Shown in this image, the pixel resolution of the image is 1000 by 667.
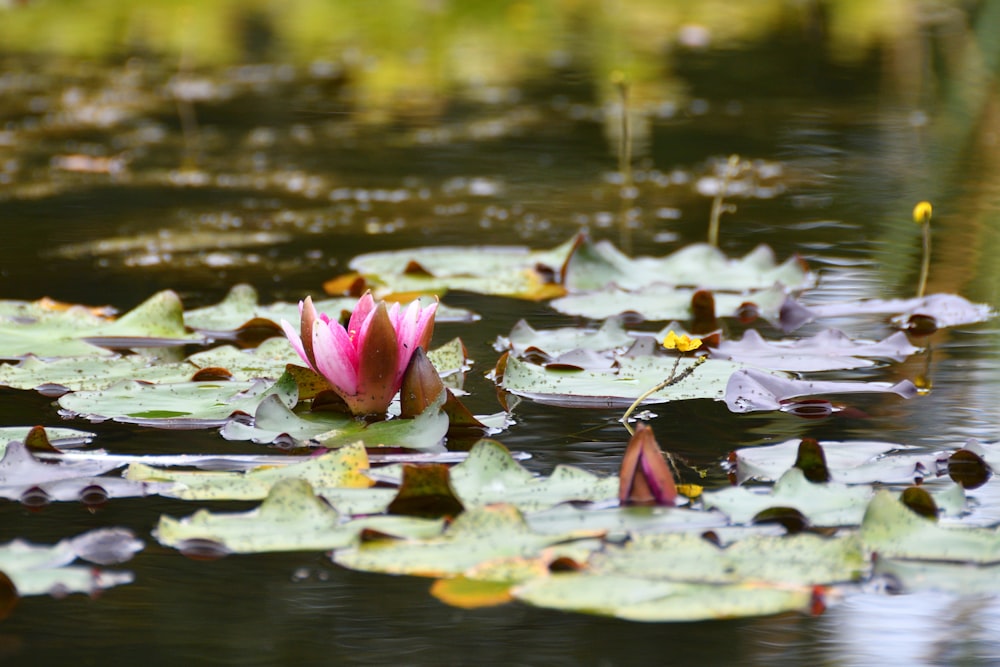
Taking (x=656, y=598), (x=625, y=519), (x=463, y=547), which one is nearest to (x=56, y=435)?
(x=463, y=547)

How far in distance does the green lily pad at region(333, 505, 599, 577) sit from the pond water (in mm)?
36

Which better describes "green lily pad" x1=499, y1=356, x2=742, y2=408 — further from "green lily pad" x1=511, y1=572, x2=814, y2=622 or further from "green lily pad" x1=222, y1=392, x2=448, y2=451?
"green lily pad" x1=511, y1=572, x2=814, y2=622

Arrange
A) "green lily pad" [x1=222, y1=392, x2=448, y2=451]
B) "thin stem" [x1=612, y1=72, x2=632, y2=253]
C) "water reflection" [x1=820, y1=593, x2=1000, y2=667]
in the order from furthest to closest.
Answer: "thin stem" [x1=612, y1=72, x2=632, y2=253] → "green lily pad" [x1=222, y1=392, x2=448, y2=451] → "water reflection" [x1=820, y1=593, x2=1000, y2=667]

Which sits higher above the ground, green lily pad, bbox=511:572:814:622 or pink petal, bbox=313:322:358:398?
pink petal, bbox=313:322:358:398

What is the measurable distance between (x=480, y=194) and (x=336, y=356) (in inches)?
89.6

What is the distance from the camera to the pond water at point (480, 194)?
1312mm

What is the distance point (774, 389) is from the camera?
199 centimetres

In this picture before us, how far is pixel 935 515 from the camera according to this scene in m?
1.46

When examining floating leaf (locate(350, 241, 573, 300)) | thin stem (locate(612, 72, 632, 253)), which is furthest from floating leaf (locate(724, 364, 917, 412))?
thin stem (locate(612, 72, 632, 253))

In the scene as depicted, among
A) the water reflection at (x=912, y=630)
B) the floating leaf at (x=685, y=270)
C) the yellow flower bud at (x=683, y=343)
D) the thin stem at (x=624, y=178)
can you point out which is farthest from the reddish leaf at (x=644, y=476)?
the thin stem at (x=624, y=178)

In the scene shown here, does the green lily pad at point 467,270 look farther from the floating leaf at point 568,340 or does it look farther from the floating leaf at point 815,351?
the floating leaf at point 815,351

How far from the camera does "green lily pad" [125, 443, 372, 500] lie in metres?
1.61

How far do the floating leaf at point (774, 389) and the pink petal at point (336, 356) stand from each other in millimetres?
543

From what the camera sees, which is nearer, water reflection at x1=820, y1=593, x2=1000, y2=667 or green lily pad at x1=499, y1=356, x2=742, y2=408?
water reflection at x1=820, y1=593, x2=1000, y2=667
